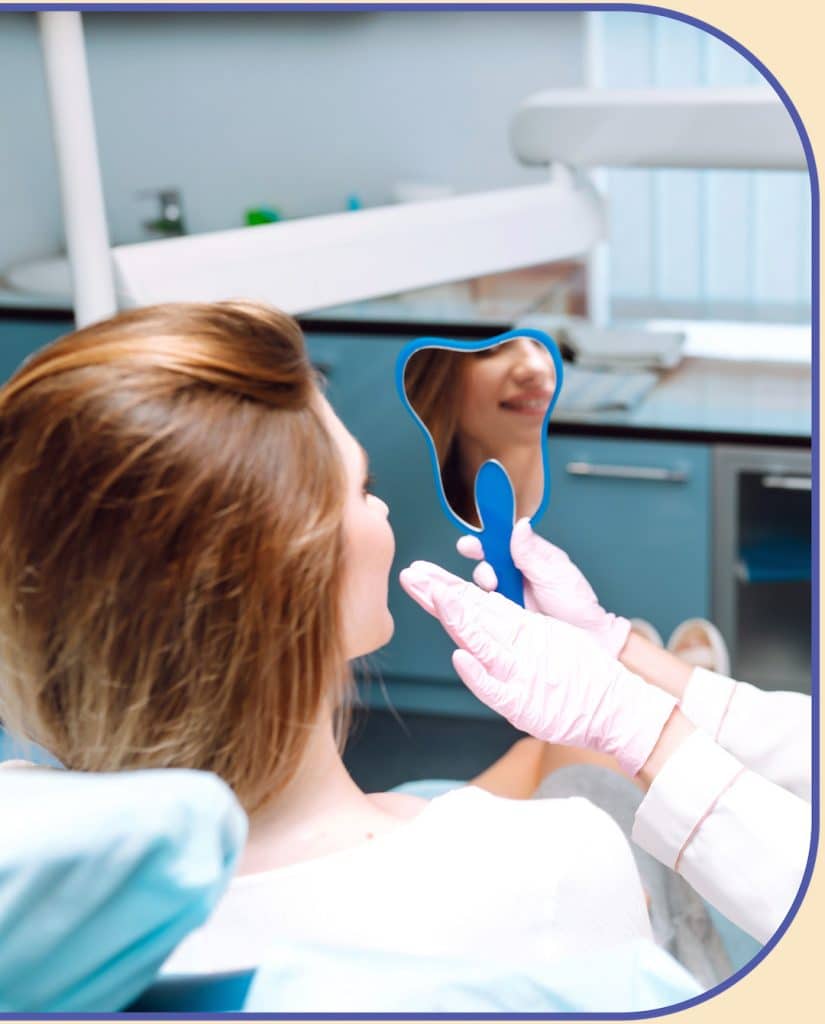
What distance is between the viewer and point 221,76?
2324 mm

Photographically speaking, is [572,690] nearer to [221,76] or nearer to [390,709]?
[390,709]

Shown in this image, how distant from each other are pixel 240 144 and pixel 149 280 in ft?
4.30

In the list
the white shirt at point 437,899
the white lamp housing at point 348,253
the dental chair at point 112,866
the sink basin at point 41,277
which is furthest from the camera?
the sink basin at point 41,277

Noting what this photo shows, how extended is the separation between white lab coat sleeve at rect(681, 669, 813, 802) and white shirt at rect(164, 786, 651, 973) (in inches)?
6.2

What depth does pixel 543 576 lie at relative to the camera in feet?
3.17

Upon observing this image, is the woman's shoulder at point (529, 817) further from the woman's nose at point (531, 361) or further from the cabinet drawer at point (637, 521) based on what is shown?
the woman's nose at point (531, 361)

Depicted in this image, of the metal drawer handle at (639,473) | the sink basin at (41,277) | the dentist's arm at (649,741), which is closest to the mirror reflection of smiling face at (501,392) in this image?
the dentist's arm at (649,741)

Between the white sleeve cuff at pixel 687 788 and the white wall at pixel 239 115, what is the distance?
1433 mm

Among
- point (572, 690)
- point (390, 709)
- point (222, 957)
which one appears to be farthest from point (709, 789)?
point (222, 957)

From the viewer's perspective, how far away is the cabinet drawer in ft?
3.35

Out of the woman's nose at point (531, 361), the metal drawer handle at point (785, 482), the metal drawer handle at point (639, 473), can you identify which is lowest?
the metal drawer handle at point (785, 482)

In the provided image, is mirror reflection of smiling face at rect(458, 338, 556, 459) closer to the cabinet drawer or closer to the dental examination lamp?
the cabinet drawer

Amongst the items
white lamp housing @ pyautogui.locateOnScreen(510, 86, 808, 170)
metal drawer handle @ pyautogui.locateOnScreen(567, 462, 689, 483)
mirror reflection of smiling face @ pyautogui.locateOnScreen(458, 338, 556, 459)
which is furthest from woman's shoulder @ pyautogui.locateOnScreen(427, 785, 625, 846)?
white lamp housing @ pyautogui.locateOnScreen(510, 86, 808, 170)

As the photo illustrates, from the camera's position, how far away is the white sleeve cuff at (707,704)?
989mm
